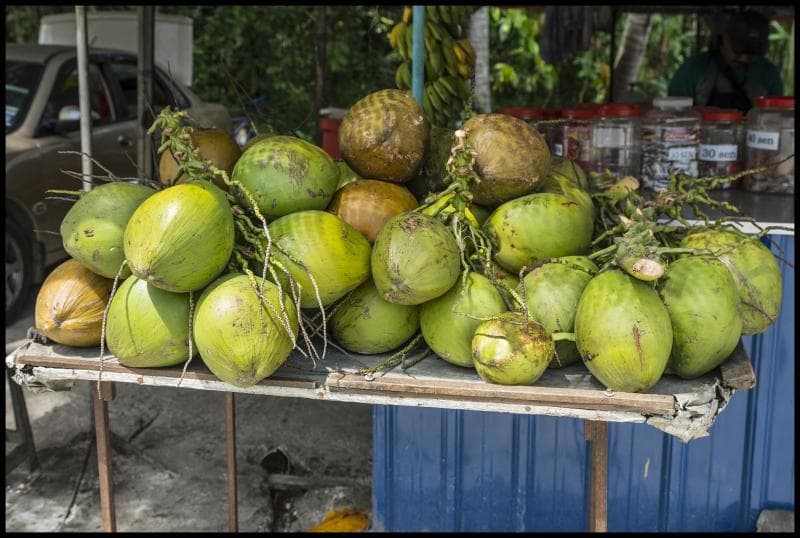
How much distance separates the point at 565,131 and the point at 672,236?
1122 millimetres

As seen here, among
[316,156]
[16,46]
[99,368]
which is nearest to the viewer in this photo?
[99,368]

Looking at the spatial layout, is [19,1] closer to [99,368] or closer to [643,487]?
[99,368]

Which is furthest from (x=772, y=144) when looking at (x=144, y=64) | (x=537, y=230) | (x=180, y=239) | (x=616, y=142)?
(x=144, y=64)

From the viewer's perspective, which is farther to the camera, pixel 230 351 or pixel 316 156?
pixel 316 156

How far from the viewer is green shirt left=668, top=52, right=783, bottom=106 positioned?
5.08 meters

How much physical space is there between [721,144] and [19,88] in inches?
179

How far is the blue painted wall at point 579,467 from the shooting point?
2.81m

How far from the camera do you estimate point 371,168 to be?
2.02m

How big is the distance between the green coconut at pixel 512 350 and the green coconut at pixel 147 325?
65cm

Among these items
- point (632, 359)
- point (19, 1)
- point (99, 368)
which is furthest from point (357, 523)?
point (19, 1)

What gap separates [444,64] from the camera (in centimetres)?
387

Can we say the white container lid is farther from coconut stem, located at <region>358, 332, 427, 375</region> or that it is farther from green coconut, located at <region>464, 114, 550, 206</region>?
coconut stem, located at <region>358, 332, 427, 375</region>

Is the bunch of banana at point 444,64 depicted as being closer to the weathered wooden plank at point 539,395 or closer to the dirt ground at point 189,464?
the dirt ground at point 189,464

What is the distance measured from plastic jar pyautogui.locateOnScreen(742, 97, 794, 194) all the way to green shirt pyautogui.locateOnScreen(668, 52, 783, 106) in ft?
6.74
